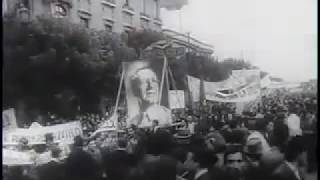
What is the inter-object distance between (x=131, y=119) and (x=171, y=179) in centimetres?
64

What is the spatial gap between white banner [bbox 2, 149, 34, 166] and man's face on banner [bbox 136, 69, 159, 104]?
4.03 feet

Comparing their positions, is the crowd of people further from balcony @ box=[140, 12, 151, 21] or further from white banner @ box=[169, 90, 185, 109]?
balcony @ box=[140, 12, 151, 21]

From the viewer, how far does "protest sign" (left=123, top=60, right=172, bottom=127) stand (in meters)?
5.09

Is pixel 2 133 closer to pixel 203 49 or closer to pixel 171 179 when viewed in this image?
pixel 171 179

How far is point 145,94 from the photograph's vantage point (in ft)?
16.8

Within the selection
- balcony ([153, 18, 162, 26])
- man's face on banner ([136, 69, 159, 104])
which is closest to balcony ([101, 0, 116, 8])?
balcony ([153, 18, 162, 26])

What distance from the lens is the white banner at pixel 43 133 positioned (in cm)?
520

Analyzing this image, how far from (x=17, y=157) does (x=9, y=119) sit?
14.2 inches

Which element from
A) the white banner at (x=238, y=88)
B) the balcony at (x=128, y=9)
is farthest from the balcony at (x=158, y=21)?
the white banner at (x=238, y=88)

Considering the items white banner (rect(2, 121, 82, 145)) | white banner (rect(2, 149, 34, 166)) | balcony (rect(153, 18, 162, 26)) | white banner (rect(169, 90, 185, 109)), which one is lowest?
white banner (rect(2, 149, 34, 166))

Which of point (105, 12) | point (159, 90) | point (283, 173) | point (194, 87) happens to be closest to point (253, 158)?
point (283, 173)

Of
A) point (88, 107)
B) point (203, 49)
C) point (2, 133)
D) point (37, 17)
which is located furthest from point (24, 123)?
point (203, 49)

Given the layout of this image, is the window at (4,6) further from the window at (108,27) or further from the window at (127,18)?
the window at (127,18)

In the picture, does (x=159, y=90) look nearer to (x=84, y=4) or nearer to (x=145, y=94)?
(x=145, y=94)
